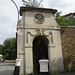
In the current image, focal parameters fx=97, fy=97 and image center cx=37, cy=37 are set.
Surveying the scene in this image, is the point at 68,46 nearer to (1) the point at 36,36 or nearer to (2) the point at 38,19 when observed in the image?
(1) the point at 36,36

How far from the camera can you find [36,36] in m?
8.73

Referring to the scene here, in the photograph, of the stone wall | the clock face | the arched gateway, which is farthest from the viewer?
the clock face

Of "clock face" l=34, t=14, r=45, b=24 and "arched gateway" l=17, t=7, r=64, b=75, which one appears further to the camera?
"clock face" l=34, t=14, r=45, b=24

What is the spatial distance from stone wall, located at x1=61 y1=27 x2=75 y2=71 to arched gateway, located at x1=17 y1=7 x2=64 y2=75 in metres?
0.50

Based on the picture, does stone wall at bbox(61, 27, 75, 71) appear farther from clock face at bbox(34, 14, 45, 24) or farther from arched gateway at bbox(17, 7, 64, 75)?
clock face at bbox(34, 14, 45, 24)

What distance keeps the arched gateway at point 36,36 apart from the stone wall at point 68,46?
0.50 meters

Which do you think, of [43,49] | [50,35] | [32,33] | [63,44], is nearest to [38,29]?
[32,33]

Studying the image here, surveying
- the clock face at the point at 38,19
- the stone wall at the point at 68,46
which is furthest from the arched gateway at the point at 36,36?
the stone wall at the point at 68,46

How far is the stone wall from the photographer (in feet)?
28.7

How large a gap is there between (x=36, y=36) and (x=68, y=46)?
3.18 metres

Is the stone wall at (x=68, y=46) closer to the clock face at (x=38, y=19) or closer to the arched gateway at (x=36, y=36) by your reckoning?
the arched gateway at (x=36, y=36)

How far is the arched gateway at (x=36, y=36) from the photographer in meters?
7.97

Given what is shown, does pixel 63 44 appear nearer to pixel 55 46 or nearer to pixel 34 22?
pixel 55 46

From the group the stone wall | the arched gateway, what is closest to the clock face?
the arched gateway
